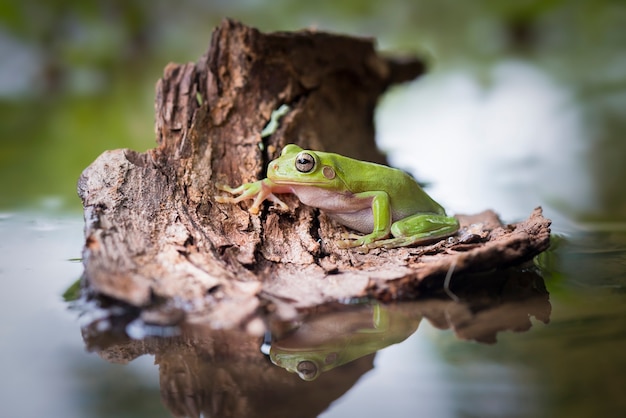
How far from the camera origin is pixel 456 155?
5.36 metres

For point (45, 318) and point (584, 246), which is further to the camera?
point (584, 246)

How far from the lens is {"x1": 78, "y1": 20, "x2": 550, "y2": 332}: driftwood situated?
1921 mm

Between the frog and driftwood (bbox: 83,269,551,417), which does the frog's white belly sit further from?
driftwood (bbox: 83,269,551,417)

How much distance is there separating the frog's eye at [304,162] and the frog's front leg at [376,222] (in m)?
0.31

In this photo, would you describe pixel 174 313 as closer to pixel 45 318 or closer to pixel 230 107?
pixel 45 318

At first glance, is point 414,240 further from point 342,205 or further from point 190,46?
point 190,46

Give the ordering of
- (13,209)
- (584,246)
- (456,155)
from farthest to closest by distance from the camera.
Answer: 1. (456,155)
2. (13,209)
3. (584,246)

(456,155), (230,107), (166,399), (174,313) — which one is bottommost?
(166,399)

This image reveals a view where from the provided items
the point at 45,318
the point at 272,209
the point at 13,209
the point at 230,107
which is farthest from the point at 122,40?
the point at 45,318

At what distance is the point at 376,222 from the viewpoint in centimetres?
271

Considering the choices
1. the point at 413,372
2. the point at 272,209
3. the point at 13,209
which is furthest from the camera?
the point at 13,209

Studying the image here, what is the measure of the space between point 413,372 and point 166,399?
0.76 metres

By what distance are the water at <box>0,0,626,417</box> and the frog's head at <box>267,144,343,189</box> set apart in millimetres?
924

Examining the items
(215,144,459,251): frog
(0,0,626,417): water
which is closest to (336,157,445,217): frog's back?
(215,144,459,251): frog
